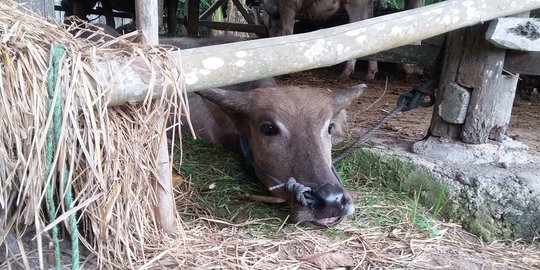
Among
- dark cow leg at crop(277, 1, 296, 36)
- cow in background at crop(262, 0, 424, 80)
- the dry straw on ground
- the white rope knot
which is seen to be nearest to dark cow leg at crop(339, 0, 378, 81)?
cow in background at crop(262, 0, 424, 80)

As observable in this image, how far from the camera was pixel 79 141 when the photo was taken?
5.96 ft

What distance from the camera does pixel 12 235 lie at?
6.64ft

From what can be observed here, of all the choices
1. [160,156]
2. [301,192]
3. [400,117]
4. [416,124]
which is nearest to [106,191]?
[160,156]

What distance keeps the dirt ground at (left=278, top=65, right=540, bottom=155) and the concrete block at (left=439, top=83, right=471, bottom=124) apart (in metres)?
0.45

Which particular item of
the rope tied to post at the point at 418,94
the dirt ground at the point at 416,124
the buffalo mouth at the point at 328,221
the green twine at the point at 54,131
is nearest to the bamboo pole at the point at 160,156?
the green twine at the point at 54,131

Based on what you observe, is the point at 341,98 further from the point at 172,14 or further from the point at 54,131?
the point at 172,14

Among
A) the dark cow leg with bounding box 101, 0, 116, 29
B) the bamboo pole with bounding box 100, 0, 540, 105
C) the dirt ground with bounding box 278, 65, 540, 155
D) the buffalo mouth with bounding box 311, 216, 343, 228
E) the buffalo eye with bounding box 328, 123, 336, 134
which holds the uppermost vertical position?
the bamboo pole with bounding box 100, 0, 540, 105

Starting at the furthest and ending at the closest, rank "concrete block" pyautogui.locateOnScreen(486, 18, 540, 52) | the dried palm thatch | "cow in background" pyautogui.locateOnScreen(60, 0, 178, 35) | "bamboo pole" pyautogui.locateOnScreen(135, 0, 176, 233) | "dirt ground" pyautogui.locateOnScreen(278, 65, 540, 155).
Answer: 1. "cow in background" pyautogui.locateOnScreen(60, 0, 178, 35)
2. "dirt ground" pyautogui.locateOnScreen(278, 65, 540, 155)
3. "concrete block" pyautogui.locateOnScreen(486, 18, 540, 52)
4. "bamboo pole" pyautogui.locateOnScreen(135, 0, 176, 233)
5. the dried palm thatch

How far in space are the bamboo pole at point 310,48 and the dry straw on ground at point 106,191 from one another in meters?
0.11

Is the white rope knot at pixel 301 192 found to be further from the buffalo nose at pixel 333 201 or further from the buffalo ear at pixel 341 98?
the buffalo ear at pixel 341 98

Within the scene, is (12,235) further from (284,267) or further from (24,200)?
(284,267)

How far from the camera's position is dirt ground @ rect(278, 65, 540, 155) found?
13.7 ft

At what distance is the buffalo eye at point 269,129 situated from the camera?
321cm

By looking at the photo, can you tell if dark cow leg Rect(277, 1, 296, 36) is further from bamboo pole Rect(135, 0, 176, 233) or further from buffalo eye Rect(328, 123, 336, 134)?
bamboo pole Rect(135, 0, 176, 233)
